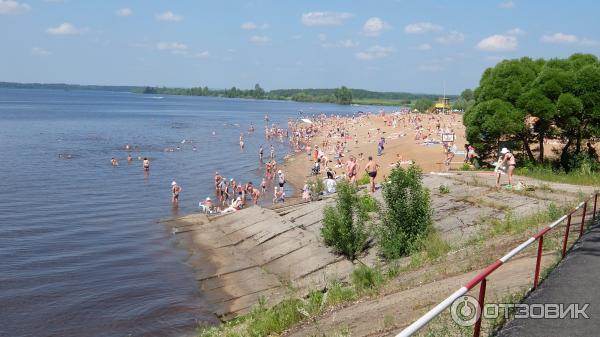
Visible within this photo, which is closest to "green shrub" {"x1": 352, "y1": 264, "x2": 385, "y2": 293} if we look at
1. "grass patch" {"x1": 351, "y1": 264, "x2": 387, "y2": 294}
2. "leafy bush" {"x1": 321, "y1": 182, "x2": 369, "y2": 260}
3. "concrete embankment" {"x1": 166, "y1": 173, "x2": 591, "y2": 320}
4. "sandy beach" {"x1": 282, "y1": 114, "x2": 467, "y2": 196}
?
"grass patch" {"x1": 351, "y1": 264, "x2": 387, "y2": 294}

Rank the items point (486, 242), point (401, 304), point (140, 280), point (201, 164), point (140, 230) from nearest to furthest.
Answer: point (401, 304), point (486, 242), point (140, 280), point (140, 230), point (201, 164)

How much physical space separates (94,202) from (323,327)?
974 inches

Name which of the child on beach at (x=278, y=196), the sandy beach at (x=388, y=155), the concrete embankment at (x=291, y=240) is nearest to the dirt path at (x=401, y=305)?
the concrete embankment at (x=291, y=240)

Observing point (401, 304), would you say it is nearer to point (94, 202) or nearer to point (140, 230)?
point (140, 230)

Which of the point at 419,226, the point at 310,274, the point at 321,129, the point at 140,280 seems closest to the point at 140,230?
the point at 140,280

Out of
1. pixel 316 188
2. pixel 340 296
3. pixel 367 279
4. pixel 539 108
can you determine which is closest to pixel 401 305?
pixel 340 296

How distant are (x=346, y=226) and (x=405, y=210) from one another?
2.21 meters

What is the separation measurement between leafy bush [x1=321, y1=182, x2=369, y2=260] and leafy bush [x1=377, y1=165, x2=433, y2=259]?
1.15 m

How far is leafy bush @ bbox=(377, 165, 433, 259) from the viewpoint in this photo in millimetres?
16641

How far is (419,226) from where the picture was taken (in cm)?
1672

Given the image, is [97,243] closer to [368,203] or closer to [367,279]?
[368,203]

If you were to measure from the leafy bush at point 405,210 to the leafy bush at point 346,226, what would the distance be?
1.15 meters

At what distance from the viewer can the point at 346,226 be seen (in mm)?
17906

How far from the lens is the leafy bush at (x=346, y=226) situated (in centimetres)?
1791
